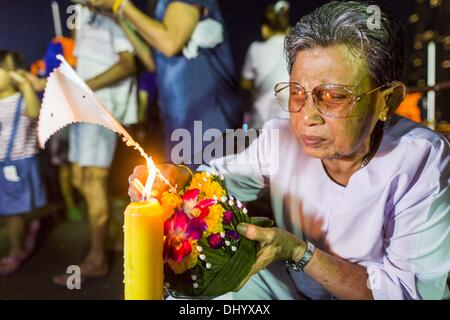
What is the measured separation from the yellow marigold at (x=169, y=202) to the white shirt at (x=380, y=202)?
1.32ft

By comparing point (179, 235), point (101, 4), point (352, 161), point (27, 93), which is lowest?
point (179, 235)

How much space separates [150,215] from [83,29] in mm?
1288

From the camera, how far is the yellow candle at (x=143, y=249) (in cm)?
57

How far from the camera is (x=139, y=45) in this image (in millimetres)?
1622

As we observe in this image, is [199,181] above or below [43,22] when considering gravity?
below

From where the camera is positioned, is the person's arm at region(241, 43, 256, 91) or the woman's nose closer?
the woman's nose

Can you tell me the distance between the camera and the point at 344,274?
3.31 ft

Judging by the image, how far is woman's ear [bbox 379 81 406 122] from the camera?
0.97 metres

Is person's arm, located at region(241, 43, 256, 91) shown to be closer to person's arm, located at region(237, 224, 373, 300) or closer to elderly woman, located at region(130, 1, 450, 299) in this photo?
elderly woman, located at region(130, 1, 450, 299)

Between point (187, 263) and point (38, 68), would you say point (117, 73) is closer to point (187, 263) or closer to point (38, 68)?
point (38, 68)

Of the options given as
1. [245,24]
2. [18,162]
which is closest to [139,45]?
[245,24]

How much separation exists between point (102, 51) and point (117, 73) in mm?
99

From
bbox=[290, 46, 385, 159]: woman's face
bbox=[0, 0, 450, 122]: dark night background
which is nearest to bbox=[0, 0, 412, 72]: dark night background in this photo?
bbox=[0, 0, 450, 122]: dark night background

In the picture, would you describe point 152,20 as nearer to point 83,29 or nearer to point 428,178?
point 83,29
